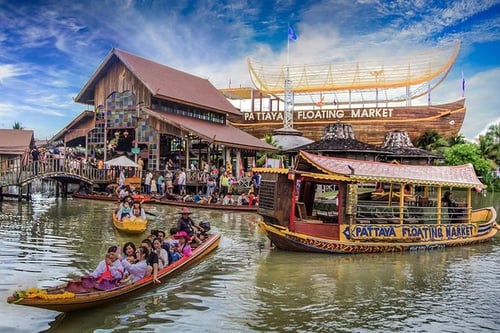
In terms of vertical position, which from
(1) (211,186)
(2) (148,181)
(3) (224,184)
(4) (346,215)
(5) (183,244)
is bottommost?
(5) (183,244)

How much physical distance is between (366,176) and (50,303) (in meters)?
8.26

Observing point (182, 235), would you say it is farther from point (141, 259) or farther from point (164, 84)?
point (164, 84)

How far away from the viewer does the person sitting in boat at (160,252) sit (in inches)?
373

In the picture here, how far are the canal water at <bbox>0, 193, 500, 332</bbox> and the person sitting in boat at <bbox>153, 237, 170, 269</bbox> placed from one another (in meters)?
0.40

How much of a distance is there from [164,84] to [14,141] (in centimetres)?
1150

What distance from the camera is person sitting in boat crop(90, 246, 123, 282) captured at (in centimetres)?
A: 796

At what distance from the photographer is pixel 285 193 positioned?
12797 mm

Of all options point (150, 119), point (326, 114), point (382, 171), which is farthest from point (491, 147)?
point (382, 171)

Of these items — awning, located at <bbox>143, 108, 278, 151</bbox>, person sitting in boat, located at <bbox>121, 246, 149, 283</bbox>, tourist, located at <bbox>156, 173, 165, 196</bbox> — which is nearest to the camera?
person sitting in boat, located at <bbox>121, 246, 149, 283</bbox>

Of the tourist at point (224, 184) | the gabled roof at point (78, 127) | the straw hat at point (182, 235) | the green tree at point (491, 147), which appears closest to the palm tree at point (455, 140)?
the green tree at point (491, 147)

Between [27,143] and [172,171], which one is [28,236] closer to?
[172,171]

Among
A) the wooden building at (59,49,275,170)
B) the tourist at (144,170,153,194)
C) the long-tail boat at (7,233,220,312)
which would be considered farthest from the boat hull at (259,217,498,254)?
the tourist at (144,170,153,194)

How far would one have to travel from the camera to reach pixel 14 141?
3284cm

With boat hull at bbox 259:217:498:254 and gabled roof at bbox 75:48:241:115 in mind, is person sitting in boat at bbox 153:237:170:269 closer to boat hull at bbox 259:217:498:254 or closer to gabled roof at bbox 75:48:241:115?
boat hull at bbox 259:217:498:254
